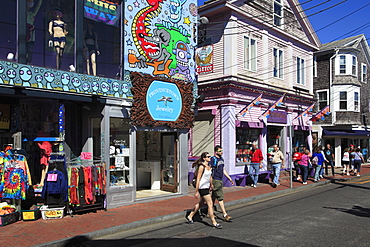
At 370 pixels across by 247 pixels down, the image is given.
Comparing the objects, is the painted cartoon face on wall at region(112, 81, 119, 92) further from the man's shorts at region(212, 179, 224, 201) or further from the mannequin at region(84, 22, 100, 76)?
the man's shorts at region(212, 179, 224, 201)

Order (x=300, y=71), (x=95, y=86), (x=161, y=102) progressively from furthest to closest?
(x=300, y=71)
(x=161, y=102)
(x=95, y=86)

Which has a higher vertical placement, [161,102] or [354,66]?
[354,66]

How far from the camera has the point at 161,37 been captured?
456 inches

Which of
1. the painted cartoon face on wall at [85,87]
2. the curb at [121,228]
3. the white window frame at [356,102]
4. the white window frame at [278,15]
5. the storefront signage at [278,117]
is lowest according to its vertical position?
the curb at [121,228]

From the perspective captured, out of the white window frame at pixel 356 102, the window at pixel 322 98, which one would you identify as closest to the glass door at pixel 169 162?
Result: the window at pixel 322 98

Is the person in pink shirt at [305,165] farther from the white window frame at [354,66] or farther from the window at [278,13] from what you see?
the white window frame at [354,66]

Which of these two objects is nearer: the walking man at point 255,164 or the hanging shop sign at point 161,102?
the hanging shop sign at point 161,102

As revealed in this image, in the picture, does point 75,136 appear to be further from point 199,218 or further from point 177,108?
point 199,218

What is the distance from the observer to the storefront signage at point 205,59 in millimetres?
16375

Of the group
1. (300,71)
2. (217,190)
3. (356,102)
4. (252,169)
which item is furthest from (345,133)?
(217,190)

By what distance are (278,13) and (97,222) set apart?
50.1 ft

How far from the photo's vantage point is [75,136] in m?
10.3

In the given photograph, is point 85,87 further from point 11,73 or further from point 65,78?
point 11,73

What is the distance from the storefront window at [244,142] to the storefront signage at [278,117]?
56.4 inches
